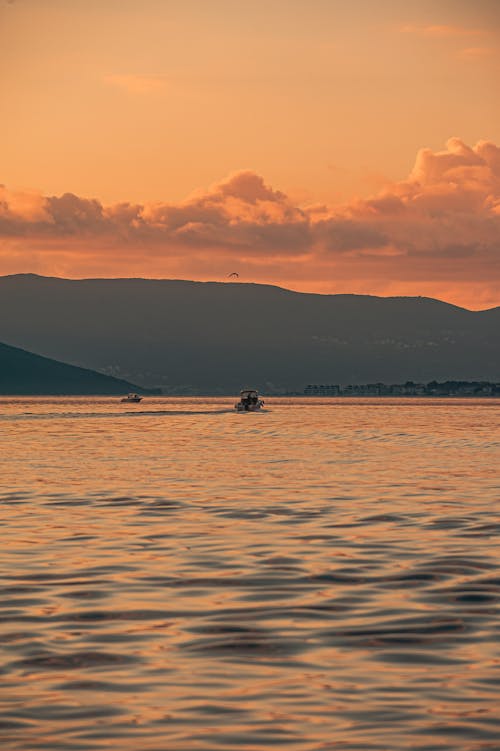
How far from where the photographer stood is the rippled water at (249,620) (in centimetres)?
1639

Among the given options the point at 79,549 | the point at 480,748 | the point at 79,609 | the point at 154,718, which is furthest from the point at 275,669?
the point at 79,549

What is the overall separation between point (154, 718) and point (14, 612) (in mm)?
8233

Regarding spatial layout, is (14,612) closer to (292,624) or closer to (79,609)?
(79,609)

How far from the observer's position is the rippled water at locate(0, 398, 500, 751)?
16.4 metres

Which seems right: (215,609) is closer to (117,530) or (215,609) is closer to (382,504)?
(117,530)

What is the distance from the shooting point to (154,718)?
16.6 meters

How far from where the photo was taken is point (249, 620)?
23.5 m

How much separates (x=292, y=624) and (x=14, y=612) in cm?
499

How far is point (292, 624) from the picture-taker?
909 inches

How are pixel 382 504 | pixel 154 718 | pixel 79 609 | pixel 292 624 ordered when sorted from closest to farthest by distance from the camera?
pixel 154 718, pixel 292 624, pixel 79 609, pixel 382 504

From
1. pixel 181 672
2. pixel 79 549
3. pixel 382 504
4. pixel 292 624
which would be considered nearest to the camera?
pixel 181 672

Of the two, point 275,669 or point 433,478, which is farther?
point 433,478

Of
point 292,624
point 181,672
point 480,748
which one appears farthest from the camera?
point 292,624

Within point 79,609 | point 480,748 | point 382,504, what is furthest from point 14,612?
point 382,504
